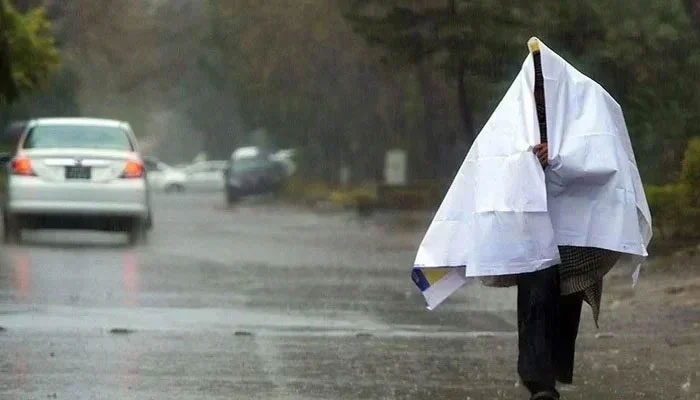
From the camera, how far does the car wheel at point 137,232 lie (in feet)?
65.4

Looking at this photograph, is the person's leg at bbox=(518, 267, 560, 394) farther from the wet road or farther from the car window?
the car window

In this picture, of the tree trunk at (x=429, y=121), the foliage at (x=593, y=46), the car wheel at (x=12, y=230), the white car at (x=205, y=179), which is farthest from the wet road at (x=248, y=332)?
the white car at (x=205, y=179)

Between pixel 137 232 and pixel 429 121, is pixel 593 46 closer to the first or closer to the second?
pixel 137 232

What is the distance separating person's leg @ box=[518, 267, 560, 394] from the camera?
7402 mm

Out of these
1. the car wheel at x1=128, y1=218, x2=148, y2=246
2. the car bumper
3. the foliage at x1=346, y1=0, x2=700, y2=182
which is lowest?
the car wheel at x1=128, y1=218, x2=148, y2=246

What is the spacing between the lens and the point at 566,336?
25.2 ft

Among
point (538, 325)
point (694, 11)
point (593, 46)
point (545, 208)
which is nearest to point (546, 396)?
point (538, 325)

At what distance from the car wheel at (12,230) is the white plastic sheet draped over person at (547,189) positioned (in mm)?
12338

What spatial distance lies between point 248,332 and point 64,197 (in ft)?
27.7

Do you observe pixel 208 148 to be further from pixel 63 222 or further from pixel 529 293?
pixel 529 293

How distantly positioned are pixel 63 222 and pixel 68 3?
86.9 feet

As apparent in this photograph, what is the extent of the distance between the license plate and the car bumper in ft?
0.27

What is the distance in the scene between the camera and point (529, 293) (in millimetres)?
7426

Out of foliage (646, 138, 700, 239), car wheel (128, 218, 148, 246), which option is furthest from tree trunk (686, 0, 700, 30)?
car wheel (128, 218, 148, 246)
